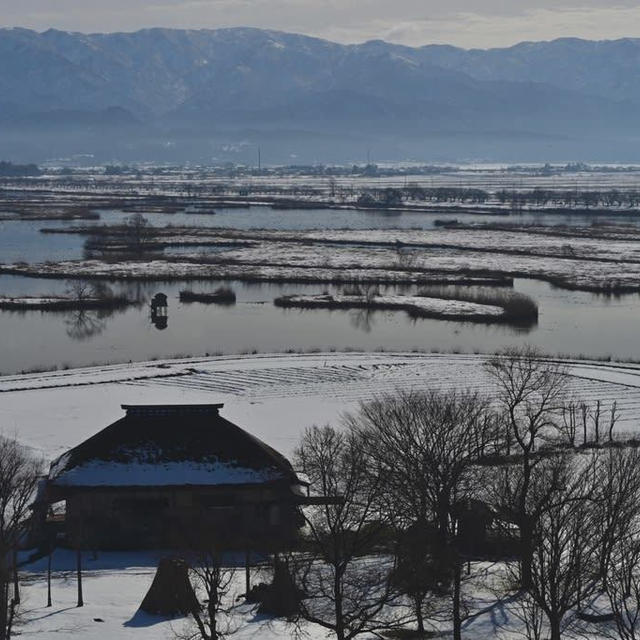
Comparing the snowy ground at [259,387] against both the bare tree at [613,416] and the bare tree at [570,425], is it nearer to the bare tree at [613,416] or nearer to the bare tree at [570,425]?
the bare tree at [613,416]

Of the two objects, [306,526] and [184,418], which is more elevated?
[184,418]

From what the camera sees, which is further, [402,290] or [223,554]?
[402,290]

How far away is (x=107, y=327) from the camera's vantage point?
3712cm

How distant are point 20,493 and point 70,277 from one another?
107ft

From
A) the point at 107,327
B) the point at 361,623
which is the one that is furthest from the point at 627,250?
the point at 361,623

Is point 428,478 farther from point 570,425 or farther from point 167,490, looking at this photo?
point 570,425

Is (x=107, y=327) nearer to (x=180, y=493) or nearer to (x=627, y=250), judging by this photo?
(x=180, y=493)

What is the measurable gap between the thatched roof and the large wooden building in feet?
0.04

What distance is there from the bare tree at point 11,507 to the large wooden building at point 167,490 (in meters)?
0.55

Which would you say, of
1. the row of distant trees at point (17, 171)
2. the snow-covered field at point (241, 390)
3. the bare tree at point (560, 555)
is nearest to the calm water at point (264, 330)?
the snow-covered field at point (241, 390)

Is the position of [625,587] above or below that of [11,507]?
above

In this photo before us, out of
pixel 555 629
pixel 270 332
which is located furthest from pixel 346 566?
pixel 270 332

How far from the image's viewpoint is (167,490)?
689 inches

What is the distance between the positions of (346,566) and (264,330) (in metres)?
22.1
